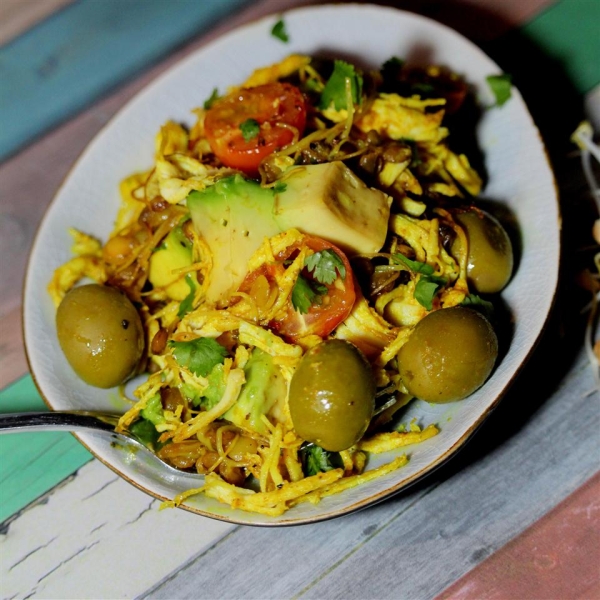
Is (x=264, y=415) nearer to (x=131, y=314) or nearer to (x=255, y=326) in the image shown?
(x=255, y=326)

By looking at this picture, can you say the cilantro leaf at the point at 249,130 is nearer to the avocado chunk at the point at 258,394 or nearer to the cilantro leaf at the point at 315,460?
the avocado chunk at the point at 258,394

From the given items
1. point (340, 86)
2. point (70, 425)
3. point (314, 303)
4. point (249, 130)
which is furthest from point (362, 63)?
point (70, 425)

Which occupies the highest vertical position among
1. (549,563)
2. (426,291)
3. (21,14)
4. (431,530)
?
(21,14)

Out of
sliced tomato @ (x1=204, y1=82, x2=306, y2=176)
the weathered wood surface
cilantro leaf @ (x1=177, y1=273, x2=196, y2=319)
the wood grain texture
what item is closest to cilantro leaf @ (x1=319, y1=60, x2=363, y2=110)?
sliced tomato @ (x1=204, y1=82, x2=306, y2=176)

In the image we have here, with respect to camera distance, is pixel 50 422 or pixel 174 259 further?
pixel 174 259

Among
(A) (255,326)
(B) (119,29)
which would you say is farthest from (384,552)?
(B) (119,29)

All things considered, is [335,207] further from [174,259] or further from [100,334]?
[100,334]
